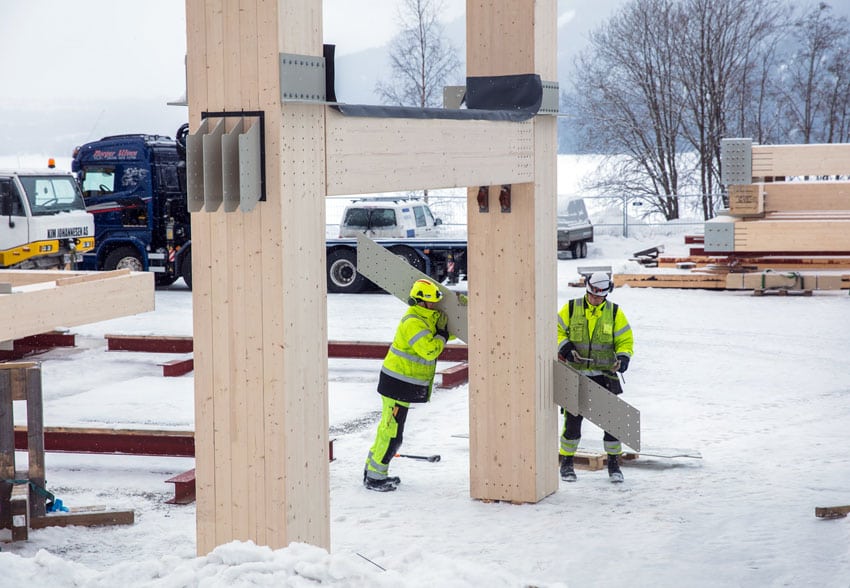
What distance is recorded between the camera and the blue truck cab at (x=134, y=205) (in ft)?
72.7

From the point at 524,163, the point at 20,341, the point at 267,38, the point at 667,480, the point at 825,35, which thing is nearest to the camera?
the point at 267,38

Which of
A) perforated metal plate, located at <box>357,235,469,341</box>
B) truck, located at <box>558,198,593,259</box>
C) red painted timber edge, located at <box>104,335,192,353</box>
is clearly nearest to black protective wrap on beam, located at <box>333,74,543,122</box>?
perforated metal plate, located at <box>357,235,469,341</box>

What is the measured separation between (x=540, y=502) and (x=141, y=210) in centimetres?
1566

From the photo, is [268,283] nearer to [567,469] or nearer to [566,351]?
[566,351]

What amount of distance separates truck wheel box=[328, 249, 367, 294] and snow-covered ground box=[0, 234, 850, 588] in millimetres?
6953

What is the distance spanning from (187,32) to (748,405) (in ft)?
26.4

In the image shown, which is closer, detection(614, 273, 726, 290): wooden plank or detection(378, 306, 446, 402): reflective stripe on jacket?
detection(378, 306, 446, 402): reflective stripe on jacket

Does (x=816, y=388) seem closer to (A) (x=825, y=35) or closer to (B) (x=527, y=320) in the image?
(B) (x=527, y=320)

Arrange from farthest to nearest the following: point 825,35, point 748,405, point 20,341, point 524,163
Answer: point 825,35
point 20,341
point 748,405
point 524,163

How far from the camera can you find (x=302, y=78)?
535 cm

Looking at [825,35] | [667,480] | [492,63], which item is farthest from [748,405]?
[825,35]

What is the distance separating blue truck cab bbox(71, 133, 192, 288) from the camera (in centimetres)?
2216

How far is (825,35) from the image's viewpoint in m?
40.6

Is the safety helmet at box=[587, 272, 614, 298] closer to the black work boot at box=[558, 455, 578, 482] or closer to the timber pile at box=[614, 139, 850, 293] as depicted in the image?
the black work boot at box=[558, 455, 578, 482]
